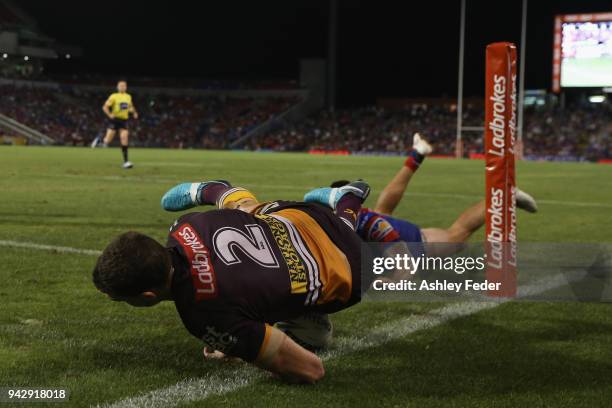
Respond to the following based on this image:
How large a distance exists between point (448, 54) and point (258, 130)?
51.8ft

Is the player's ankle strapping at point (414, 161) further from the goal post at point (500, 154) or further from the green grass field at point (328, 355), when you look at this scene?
the goal post at point (500, 154)

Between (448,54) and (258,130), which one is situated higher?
(448,54)

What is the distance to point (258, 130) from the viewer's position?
55.6 m

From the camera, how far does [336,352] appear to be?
3.33 m

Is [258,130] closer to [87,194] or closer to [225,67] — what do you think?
[225,67]

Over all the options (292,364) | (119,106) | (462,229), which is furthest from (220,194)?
(119,106)

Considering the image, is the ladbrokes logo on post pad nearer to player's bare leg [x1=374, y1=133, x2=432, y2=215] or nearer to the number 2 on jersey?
the number 2 on jersey

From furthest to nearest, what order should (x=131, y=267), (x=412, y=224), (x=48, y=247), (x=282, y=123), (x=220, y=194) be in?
(x=282, y=123), (x=48, y=247), (x=412, y=224), (x=220, y=194), (x=131, y=267)

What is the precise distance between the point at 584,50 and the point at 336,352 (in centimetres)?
3417

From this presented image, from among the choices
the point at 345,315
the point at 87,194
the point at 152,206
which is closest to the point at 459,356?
the point at 345,315

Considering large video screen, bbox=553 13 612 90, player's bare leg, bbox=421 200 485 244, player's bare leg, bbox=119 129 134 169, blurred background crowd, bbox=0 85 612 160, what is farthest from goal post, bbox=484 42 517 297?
blurred background crowd, bbox=0 85 612 160

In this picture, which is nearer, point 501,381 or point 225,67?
point 501,381

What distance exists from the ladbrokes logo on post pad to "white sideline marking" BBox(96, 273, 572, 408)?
1.29ft

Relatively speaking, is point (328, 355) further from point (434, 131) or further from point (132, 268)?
point (434, 131)
